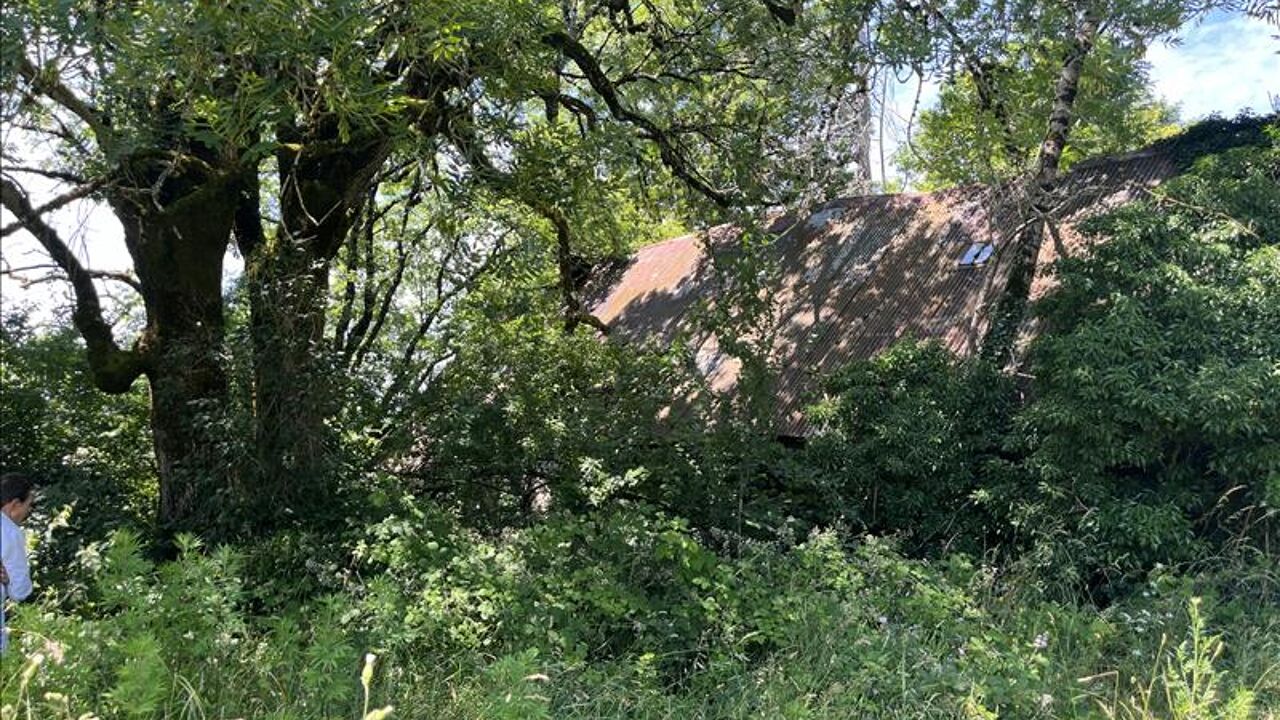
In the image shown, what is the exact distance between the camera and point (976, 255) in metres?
12.3

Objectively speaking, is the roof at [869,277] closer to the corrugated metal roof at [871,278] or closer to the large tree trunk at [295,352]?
the corrugated metal roof at [871,278]

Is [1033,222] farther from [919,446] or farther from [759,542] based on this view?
[759,542]

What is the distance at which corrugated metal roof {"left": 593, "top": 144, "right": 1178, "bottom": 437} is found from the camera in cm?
1034

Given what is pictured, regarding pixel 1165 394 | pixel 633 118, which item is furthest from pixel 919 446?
pixel 633 118

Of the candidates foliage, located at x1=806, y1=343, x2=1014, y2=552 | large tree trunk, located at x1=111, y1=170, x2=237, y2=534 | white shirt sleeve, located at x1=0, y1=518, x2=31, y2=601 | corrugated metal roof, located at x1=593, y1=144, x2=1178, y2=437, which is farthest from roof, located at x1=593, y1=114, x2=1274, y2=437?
white shirt sleeve, located at x1=0, y1=518, x2=31, y2=601

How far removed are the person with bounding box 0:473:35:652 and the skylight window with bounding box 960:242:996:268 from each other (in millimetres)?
11324

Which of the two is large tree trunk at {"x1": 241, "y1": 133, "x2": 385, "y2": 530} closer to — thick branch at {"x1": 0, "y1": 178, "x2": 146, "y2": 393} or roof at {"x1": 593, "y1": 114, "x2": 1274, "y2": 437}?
thick branch at {"x1": 0, "y1": 178, "x2": 146, "y2": 393}

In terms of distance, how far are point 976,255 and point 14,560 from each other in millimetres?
11630

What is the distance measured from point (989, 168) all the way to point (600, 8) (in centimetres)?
466

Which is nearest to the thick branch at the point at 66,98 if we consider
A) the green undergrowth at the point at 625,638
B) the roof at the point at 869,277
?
the green undergrowth at the point at 625,638

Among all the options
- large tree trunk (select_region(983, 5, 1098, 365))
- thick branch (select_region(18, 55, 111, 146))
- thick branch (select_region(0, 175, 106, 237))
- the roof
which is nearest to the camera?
thick branch (select_region(18, 55, 111, 146))

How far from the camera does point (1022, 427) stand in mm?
7898

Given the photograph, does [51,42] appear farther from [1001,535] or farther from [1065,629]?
[1001,535]

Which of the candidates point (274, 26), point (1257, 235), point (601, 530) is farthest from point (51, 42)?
point (1257, 235)
